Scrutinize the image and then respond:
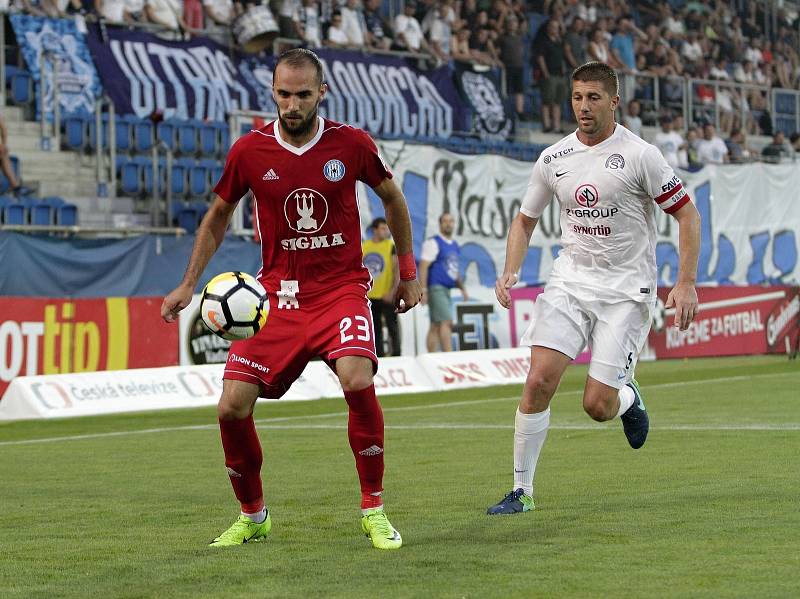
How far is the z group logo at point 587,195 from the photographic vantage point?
27.6ft

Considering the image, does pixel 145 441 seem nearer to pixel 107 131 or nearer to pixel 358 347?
pixel 358 347

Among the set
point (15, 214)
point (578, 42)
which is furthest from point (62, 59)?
point (578, 42)

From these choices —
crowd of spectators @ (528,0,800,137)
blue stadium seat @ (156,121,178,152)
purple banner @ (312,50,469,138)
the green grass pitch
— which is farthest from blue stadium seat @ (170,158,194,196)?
crowd of spectators @ (528,0,800,137)

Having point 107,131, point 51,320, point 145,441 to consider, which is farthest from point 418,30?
point 145,441

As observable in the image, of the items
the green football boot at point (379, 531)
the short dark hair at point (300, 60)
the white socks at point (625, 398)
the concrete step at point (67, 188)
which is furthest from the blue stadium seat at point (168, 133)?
the green football boot at point (379, 531)

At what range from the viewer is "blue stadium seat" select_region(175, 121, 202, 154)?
24641 millimetres

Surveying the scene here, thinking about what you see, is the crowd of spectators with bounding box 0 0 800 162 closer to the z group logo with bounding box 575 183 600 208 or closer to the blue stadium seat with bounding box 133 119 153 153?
the blue stadium seat with bounding box 133 119 153 153

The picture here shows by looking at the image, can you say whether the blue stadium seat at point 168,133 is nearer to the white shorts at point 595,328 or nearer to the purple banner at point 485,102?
the purple banner at point 485,102

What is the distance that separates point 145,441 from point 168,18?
542 inches

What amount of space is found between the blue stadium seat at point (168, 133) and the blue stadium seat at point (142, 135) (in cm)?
17

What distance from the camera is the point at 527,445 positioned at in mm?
8297

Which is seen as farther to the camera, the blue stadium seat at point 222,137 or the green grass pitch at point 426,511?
the blue stadium seat at point 222,137

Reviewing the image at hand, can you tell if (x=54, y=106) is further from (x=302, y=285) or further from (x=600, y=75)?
(x=302, y=285)

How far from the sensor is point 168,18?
25.6 m
